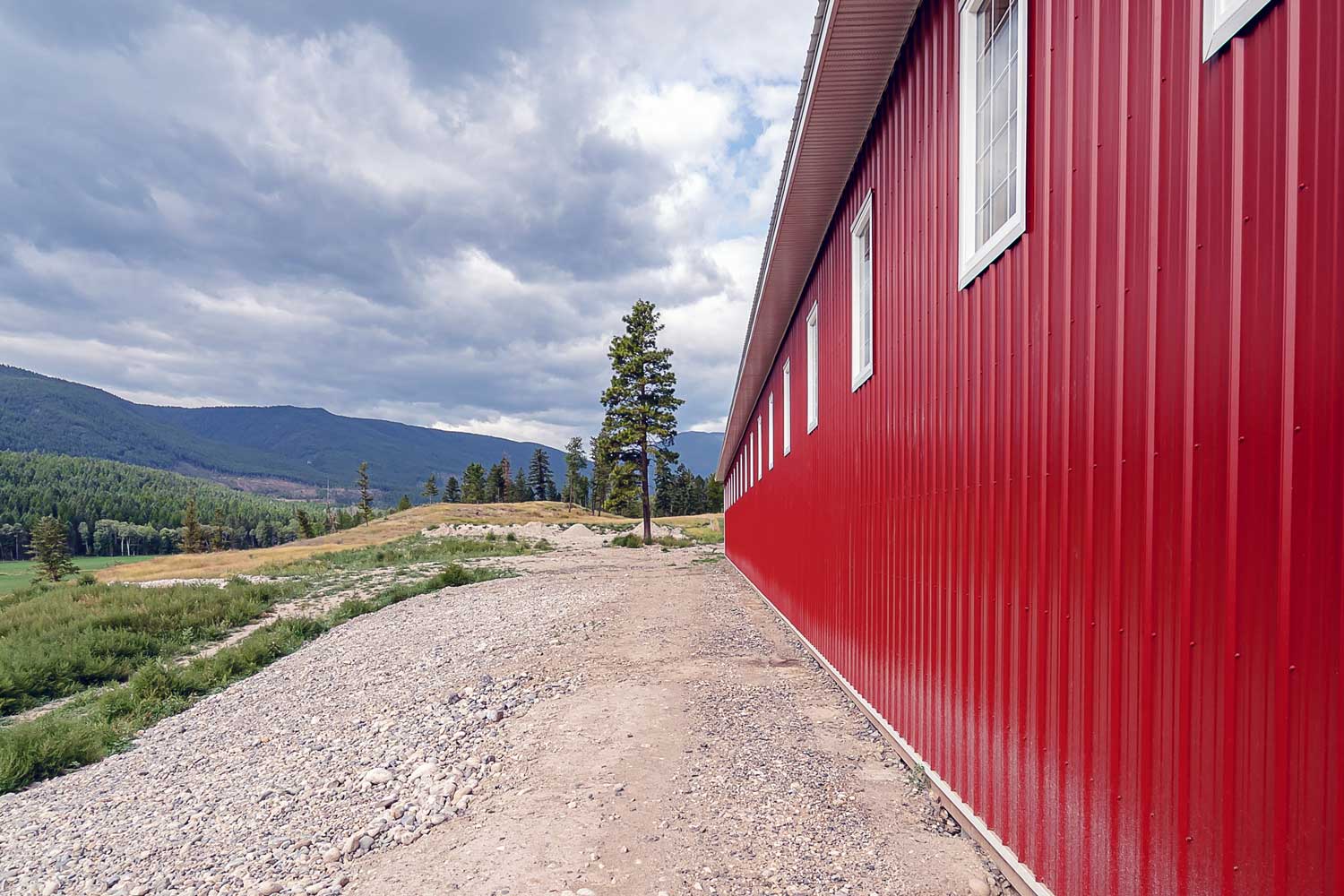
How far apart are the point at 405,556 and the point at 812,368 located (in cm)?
2751

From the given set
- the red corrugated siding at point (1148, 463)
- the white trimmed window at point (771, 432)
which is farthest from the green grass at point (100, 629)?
the red corrugated siding at point (1148, 463)

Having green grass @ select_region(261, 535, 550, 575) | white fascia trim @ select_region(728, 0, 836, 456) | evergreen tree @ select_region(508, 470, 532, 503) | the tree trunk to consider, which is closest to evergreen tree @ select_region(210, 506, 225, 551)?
evergreen tree @ select_region(508, 470, 532, 503)

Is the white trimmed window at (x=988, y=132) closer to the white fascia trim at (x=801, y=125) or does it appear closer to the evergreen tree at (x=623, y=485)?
the white fascia trim at (x=801, y=125)

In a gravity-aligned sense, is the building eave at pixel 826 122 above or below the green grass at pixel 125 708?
above

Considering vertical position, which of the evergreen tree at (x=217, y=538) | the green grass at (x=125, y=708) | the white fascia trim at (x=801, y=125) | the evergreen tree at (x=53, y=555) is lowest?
the evergreen tree at (x=217, y=538)

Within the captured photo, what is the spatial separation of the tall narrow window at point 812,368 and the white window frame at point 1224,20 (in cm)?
673

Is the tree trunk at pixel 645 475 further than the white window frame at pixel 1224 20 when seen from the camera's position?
Yes

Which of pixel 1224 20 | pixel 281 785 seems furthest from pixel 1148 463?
pixel 281 785

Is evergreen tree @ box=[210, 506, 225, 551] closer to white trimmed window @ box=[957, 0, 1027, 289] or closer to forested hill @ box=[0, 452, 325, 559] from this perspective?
forested hill @ box=[0, 452, 325, 559]

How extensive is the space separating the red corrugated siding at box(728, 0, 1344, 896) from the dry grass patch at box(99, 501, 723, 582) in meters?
32.9

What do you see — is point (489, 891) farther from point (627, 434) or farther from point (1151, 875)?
point (627, 434)

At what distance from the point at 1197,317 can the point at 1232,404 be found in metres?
0.29

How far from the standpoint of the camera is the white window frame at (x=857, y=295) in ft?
20.5

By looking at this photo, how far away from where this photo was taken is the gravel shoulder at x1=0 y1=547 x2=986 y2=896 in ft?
11.9
